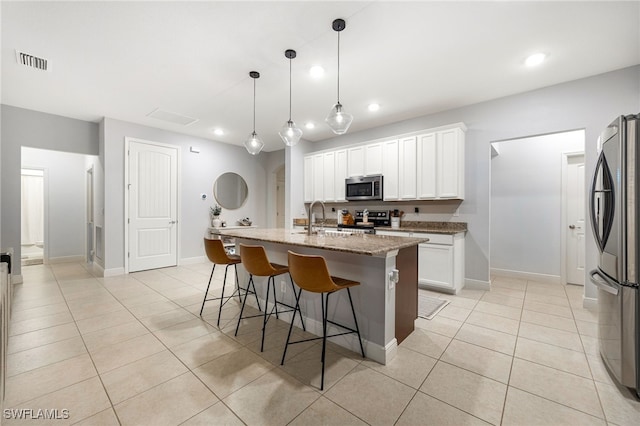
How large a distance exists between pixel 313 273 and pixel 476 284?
323 cm

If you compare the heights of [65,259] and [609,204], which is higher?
[609,204]

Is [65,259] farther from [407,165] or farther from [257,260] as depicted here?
[407,165]

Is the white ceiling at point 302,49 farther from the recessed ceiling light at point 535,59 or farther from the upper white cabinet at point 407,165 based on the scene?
the upper white cabinet at point 407,165

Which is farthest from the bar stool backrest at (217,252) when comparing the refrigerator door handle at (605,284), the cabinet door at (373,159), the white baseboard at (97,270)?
the white baseboard at (97,270)

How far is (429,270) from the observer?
3.85m

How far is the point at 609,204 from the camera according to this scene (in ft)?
6.40

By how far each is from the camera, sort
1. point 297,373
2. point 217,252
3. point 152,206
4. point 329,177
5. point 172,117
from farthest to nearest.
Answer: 1. point 329,177
2. point 152,206
3. point 172,117
4. point 217,252
5. point 297,373

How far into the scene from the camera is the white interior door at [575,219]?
4047 mm

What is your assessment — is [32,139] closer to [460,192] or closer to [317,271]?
[317,271]

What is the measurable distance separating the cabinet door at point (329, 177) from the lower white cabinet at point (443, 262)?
1940 millimetres

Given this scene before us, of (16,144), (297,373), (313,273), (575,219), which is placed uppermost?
(16,144)

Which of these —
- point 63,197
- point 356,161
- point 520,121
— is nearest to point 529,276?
point 520,121

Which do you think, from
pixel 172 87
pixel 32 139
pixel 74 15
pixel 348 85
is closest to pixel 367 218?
pixel 348 85

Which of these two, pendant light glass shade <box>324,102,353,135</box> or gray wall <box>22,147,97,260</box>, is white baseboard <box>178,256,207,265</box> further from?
pendant light glass shade <box>324,102,353,135</box>
